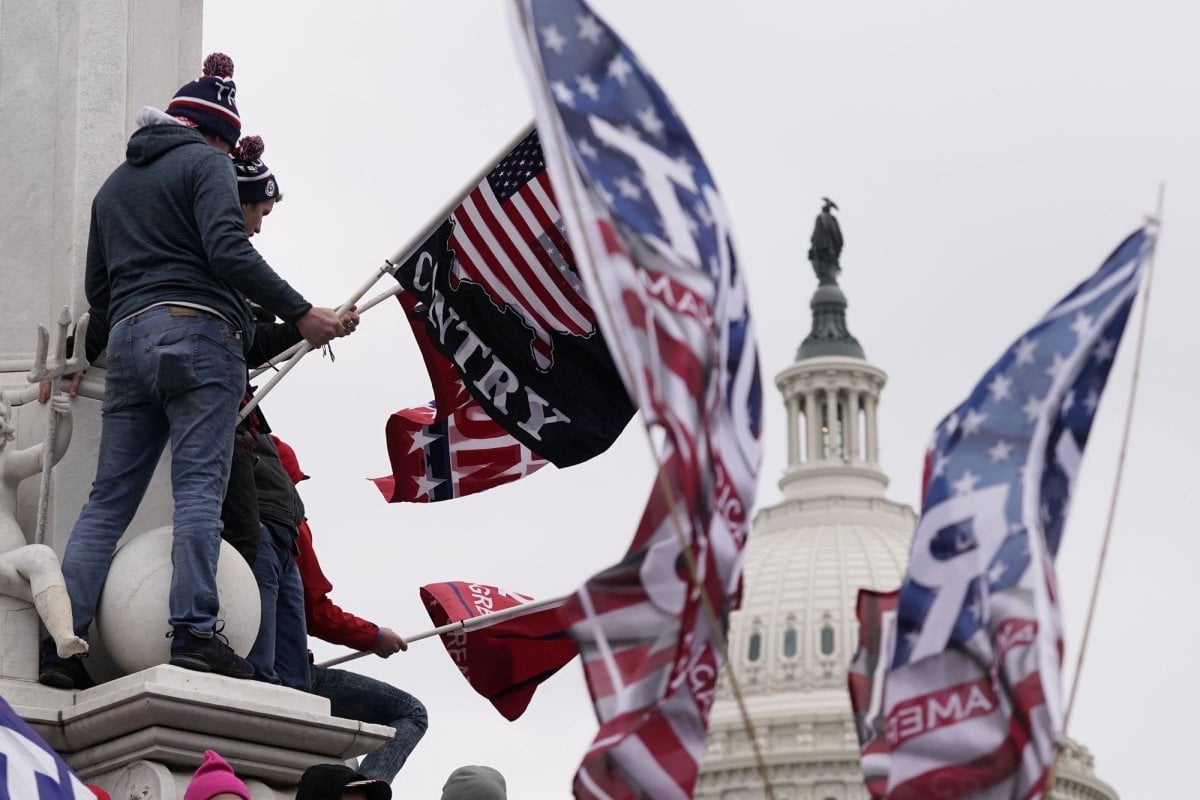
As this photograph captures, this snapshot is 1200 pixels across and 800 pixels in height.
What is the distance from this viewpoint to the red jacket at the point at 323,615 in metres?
10.1

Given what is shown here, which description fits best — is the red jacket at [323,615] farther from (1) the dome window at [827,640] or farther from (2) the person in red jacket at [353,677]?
(1) the dome window at [827,640]

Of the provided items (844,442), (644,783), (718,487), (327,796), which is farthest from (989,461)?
(844,442)

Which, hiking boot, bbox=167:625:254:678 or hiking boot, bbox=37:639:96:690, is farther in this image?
hiking boot, bbox=37:639:96:690

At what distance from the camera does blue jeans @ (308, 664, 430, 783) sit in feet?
32.6

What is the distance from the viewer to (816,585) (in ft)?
381

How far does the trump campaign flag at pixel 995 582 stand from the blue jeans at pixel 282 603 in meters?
3.11

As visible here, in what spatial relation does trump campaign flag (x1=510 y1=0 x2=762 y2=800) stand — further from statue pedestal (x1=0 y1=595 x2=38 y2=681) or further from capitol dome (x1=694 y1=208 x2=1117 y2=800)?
capitol dome (x1=694 y1=208 x2=1117 y2=800)

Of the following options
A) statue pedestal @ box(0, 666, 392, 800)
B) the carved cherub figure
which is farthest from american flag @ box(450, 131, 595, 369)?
statue pedestal @ box(0, 666, 392, 800)

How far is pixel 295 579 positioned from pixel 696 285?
130 inches

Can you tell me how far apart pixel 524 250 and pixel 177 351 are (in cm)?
187

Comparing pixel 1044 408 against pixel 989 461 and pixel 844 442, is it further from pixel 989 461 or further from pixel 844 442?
pixel 844 442

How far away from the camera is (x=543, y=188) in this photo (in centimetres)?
1048

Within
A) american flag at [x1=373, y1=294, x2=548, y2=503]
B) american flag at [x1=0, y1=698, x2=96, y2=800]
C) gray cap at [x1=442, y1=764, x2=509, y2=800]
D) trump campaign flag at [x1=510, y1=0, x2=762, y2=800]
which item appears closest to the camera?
trump campaign flag at [x1=510, y1=0, x2=762, y2=800]

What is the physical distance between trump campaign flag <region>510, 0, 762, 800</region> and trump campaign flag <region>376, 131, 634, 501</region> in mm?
3397
